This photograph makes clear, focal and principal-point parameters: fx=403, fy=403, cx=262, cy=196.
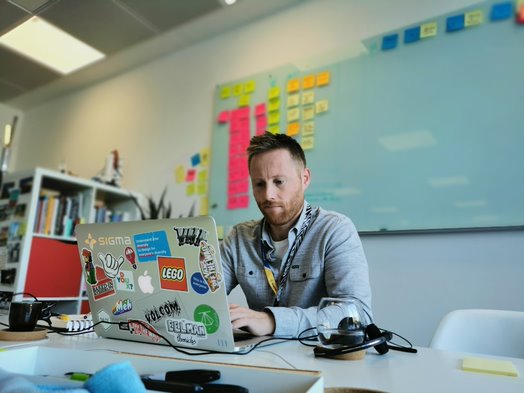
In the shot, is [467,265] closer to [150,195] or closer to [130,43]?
[150,195]

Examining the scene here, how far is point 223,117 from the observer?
2781 mm

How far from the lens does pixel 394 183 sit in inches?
79.0

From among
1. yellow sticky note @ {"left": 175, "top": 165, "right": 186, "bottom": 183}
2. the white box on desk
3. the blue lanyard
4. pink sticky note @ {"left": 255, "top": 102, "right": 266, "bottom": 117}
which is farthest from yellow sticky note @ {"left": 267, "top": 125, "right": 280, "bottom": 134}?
the white box on desk

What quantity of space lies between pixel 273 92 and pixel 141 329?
1.99m

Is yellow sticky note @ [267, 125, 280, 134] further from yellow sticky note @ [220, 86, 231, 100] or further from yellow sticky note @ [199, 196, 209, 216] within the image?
yellow sticky note @ [199, 196, 209, 216]

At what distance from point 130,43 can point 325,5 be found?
5.13ft

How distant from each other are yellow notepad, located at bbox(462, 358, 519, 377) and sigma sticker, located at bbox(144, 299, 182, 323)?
A: 0.52 metres

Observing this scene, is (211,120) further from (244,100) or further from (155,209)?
(155,209)

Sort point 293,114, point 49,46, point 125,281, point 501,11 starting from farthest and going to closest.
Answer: point 49,46 < point 293,114 < point 501,11 < point 125,281

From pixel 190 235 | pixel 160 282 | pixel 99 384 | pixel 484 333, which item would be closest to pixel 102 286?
pixel 160 282

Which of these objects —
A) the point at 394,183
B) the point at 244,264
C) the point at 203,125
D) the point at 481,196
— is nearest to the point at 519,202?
the point at 481,196

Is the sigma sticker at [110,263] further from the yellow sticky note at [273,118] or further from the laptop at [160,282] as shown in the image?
the yellow sticky note at [273,118]

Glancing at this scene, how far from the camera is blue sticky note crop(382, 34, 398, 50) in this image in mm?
2135

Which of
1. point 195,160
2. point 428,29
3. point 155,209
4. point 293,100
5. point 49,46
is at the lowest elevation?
point 155,209
